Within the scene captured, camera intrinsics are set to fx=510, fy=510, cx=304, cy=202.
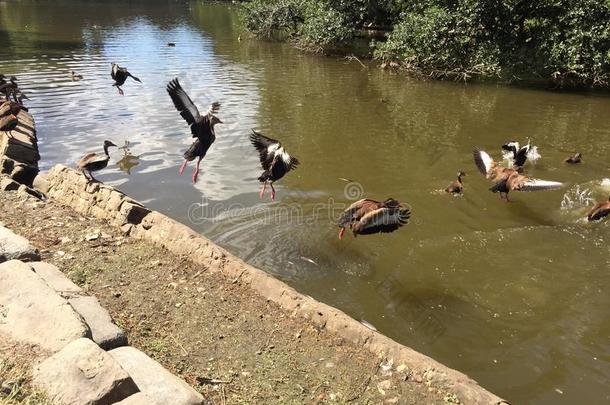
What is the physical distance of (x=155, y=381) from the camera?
10.6ft

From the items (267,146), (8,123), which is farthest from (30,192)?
(267,146)

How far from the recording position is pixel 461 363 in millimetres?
4906

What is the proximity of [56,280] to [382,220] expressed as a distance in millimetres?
3347

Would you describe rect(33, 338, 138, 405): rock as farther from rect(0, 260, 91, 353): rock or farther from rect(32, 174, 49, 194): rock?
rect(32, 174, 49, 194): rock

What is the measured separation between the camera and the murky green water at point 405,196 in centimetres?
536

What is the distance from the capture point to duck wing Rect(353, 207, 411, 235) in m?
5.70

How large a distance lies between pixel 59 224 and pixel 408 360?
14.9 ft

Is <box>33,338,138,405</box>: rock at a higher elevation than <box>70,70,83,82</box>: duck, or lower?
higher

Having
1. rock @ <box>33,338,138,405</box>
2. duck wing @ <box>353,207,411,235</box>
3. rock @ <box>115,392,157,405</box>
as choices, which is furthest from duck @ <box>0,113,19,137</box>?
rock @ <box>115,392,157,405</box>

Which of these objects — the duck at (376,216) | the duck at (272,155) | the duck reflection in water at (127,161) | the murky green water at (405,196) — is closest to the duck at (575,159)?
the murky green water at (405,196)

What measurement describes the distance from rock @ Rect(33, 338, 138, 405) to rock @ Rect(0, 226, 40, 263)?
6.64ft

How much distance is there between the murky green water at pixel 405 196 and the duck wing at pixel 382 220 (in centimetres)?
79

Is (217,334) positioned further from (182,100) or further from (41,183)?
(41,183)

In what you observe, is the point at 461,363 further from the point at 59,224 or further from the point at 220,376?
the point at 59,224
